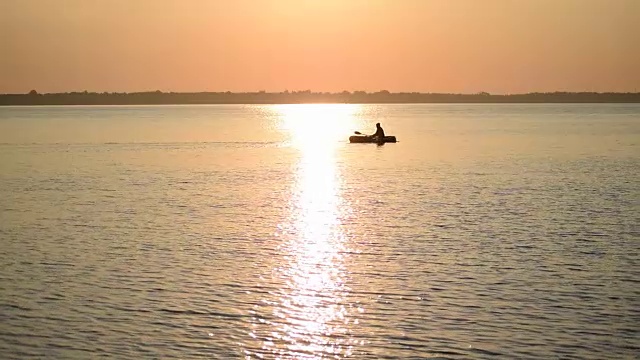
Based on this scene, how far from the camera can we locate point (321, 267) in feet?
77.7

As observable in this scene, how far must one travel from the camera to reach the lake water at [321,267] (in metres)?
16.8

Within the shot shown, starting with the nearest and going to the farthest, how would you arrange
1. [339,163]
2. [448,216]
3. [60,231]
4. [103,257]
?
[103,257] < [60,231] < [448,216] < [339,163]

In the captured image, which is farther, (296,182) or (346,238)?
(296,182)

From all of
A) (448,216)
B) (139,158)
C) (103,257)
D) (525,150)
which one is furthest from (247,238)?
(525,150)

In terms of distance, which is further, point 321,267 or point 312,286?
point 321,267

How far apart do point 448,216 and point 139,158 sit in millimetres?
37604

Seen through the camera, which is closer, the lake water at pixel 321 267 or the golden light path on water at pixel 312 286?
the golden light path on water at pixel 312 286

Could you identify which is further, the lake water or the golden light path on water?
the lake water

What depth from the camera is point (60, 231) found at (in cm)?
2989

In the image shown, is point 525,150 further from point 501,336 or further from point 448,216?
point 501,336

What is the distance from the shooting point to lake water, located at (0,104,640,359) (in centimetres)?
1683

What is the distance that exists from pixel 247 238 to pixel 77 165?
110 feet

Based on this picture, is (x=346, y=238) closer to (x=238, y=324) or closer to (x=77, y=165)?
(x=238, y=324)

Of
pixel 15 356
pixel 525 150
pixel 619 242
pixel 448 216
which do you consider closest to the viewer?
pixel 15 356
